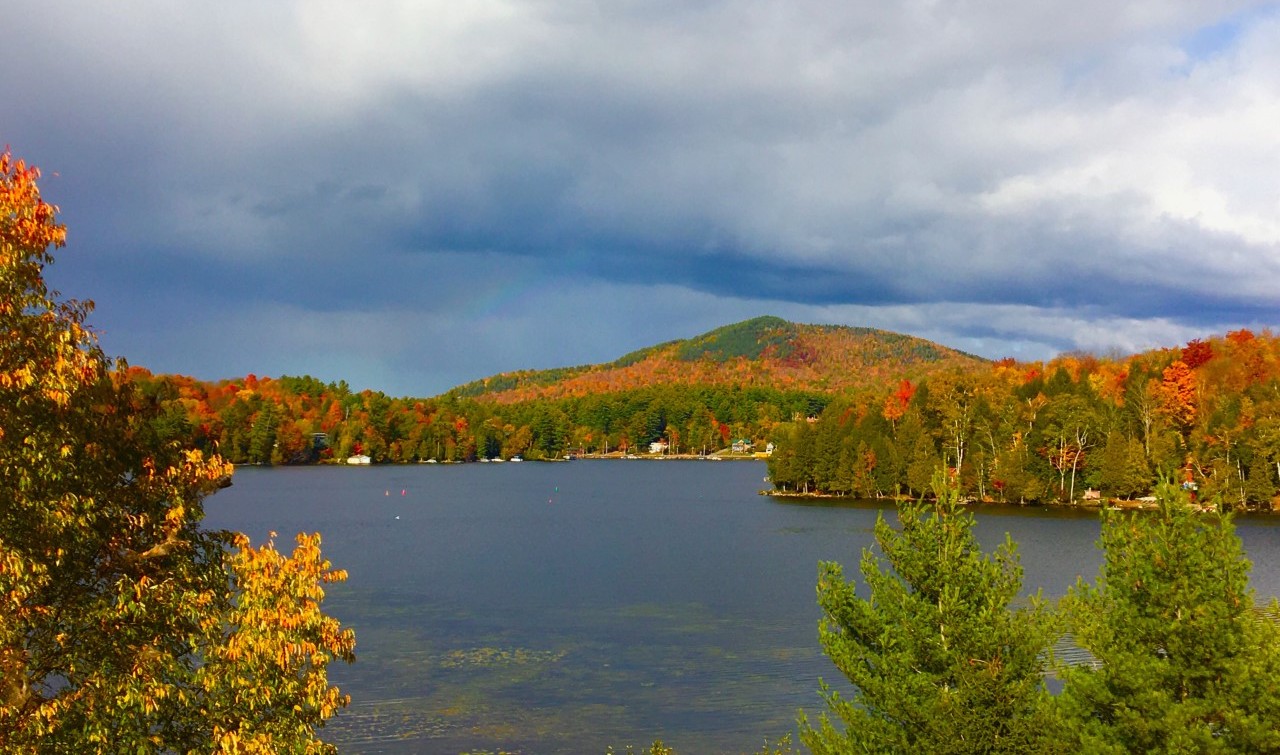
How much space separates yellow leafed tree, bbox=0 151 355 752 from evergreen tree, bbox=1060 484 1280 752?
566 inches

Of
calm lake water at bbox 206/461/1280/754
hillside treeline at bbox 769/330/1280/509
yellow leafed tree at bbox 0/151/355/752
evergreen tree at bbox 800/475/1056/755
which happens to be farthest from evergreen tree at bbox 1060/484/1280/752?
→ hillside treeline at bbox 769/330/1280/509

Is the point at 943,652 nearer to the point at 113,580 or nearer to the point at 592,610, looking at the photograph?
the point at 113,580

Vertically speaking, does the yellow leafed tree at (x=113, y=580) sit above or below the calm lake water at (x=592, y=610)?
above

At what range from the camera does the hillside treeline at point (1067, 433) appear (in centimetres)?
11388

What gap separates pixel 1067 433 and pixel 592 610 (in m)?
84.7

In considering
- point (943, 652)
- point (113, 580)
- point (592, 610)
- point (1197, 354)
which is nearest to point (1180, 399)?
point (1197, 354)

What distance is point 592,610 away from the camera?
2260 inches

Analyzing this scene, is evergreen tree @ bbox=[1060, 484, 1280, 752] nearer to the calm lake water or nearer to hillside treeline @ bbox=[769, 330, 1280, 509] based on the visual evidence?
the calm lake water

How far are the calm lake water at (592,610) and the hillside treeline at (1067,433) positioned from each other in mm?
9700

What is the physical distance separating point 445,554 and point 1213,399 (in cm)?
9820

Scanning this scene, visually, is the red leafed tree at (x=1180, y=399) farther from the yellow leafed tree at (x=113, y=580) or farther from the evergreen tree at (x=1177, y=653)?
the yellow leafed tree at (x=113, y=580)

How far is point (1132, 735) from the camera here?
19.0 metres

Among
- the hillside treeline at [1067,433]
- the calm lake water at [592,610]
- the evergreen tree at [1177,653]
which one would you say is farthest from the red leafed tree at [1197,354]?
the evergreen tree at [1177,653]

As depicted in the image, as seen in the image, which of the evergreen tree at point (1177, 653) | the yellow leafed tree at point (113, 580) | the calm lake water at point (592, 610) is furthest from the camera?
the calm lake water at point (592, 610)
